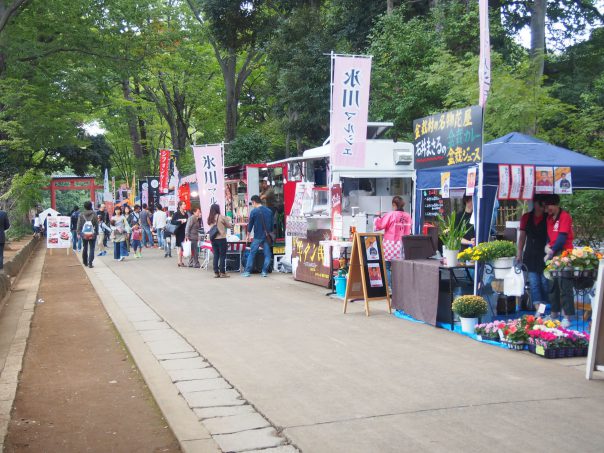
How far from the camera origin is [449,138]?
9.83 m

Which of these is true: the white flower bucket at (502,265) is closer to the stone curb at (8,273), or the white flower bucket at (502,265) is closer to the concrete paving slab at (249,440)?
the concrete paving slab at (249,440)

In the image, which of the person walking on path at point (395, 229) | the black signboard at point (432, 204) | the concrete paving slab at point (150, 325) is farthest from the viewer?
the black signboard at point (432, 204)

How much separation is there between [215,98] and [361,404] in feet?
111

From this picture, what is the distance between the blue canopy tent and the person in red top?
0.76 metres

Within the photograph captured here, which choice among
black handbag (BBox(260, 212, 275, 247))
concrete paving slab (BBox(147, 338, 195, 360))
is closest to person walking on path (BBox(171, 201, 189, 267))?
black handbag (BBox(260, 212, 275, 247))

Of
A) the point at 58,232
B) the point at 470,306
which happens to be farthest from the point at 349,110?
the point at 58,232

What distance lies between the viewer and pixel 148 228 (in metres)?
26.8

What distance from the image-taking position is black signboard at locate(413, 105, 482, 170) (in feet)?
30.1

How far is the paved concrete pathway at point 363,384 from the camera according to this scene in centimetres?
495

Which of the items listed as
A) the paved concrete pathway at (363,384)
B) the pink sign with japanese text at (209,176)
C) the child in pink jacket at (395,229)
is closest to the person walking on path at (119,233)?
the pink sign with japanese text at (209,176)

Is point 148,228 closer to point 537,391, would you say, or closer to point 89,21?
point 89,21

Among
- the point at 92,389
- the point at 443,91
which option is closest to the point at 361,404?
the point at 92,389

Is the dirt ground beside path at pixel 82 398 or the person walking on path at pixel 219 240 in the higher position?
the person walking on path at pixel 219 240

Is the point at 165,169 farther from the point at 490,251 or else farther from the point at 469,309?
the point at 469,309
